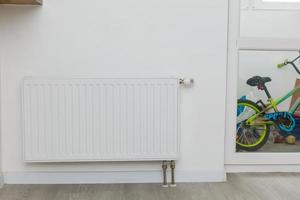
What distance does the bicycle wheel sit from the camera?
2611mm

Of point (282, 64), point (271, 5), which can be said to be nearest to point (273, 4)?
point (271, 5)

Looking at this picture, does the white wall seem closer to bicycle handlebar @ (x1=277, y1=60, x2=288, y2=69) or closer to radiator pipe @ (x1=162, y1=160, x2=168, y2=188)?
radiator pipe @ (x1=162, y1=160, x2=168, y2=188)

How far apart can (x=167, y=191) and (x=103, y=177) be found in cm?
44

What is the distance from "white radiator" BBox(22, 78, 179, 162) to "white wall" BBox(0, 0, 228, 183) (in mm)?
121

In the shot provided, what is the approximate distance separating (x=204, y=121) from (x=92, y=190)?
85 centimetres

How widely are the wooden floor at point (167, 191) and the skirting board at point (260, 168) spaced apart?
16 centimetres

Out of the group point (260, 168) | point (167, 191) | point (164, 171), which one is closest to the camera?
point (167, 191)

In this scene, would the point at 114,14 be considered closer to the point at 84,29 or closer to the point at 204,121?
the point at 84,29

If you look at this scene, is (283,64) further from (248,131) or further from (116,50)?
(116,50)

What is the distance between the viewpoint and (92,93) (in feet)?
7.39

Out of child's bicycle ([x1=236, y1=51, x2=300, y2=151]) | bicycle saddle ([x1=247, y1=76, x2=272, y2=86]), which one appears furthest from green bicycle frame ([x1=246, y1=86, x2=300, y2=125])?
bicycle saddle ([x1=247, y1=76, x2=272, y2=86])

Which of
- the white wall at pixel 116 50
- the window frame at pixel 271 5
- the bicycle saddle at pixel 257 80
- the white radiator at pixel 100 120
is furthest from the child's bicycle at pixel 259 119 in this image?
the white radiator at pixel 100 120

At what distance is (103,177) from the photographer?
2.39m

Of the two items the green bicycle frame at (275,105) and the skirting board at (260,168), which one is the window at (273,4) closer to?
the green bicycle frame at (275,105)
